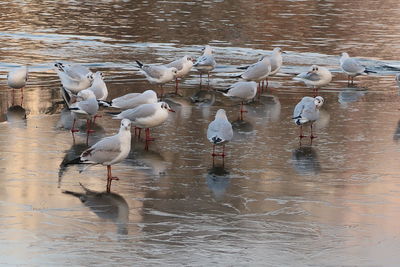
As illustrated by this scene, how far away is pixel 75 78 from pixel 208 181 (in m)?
6.23

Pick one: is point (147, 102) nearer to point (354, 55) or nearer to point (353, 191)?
point (353, 191)

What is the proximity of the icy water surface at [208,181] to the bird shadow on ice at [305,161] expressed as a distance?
0.02 meters

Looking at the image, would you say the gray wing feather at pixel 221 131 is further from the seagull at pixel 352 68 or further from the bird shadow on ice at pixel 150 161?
the seagull at pixel 352 68

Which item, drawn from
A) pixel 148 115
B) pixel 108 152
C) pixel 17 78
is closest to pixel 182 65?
pixel 17 78

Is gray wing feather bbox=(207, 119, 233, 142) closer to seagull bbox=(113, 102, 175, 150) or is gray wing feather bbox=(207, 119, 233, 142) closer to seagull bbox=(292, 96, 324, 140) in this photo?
seagull bbox=(113, 102, 175, 150)

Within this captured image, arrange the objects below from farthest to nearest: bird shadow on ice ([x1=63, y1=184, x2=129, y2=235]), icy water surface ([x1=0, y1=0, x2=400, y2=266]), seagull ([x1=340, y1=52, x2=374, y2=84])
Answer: seagull ([x1=340, y1=52, x2=374, y2=84])
bird shadow on ice ([x1=63, y1=184, x2=129, y2=235])
icy water surface ([x1=0, y1=0, x2=400, y2=266])

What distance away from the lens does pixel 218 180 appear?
12188mm

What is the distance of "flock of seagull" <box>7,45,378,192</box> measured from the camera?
11.7 m

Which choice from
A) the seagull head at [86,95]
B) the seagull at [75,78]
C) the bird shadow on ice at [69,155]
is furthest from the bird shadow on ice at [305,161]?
the seagull at [75,78]

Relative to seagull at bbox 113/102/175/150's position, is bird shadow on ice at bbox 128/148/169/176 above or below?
below

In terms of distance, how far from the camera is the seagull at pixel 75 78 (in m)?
17.5

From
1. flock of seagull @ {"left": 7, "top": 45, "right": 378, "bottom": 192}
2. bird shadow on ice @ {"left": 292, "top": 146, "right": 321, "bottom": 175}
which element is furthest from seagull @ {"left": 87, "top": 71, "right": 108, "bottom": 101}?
bird shadow on ice @ {"left": 292, "top": 146, "right": 321, "bottom": 175}

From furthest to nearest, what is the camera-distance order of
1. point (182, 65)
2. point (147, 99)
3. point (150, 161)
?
point (182, 65)
point (147, 99)
point (150, 161)

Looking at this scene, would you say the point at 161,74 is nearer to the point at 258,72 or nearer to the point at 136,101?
the point at 258,72
